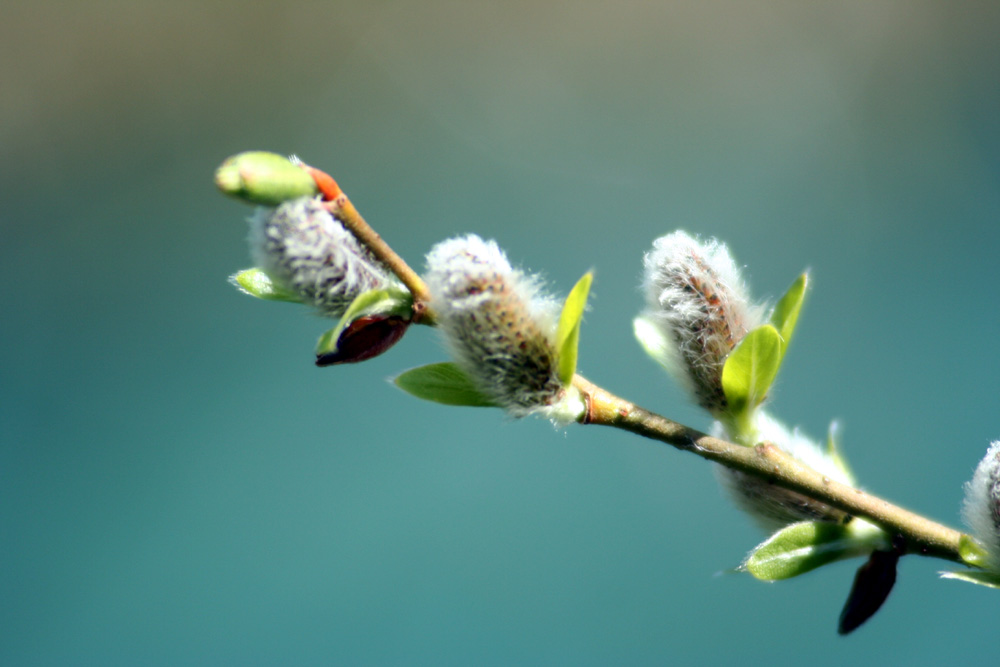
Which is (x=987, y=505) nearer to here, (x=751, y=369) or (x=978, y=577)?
(x=978, y=577)

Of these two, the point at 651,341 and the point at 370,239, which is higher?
the point at 651,341

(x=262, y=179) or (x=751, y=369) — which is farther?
(x=751, y=369)

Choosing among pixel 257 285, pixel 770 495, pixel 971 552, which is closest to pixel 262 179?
pixel 257 285

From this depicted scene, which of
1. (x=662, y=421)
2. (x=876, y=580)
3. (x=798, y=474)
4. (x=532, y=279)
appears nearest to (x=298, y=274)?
(x=532, y=279)

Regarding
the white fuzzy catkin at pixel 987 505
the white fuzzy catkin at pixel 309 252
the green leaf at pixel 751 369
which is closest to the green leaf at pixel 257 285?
the white fuzzy catkin at pixel 309 252

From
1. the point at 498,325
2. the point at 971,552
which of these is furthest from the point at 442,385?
the point at 971,552
